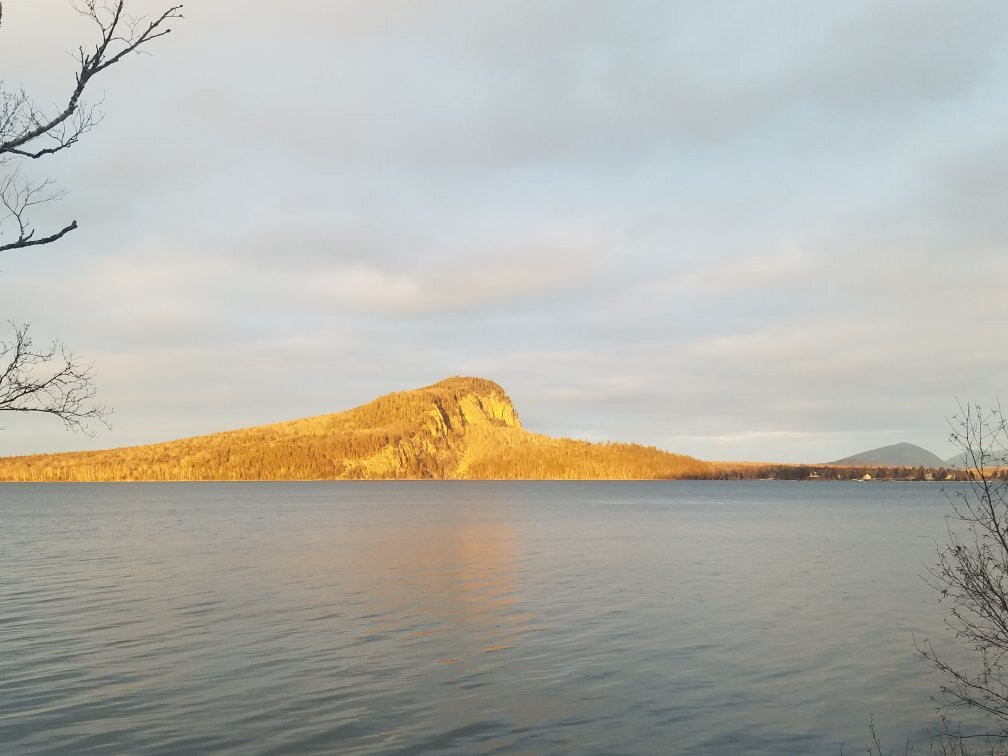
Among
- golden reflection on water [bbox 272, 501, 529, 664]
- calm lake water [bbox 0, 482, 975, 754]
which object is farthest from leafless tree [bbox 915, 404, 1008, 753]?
golden reflection on water [bbox 272, 501, 529, 664]

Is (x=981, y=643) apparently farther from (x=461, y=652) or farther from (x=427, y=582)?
(x=427, y=582)

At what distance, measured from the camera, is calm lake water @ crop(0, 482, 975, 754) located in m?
15.4

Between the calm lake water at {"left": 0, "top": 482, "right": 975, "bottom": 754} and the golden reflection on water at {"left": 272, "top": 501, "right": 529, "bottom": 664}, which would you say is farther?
the golden reflection on water at {"left": 272, "top": 501, "right": 529, "bottom": 664}

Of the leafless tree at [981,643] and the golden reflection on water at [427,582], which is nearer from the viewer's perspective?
the leafless tree at [981,643]

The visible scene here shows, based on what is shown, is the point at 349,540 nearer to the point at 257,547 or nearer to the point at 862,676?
the point at 257,547

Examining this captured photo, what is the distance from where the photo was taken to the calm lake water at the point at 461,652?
15.4 meters

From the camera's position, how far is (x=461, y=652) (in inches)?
874

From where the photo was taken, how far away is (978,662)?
71.6ft

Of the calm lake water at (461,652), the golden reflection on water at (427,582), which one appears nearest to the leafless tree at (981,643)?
the calm lake water at (461,652)

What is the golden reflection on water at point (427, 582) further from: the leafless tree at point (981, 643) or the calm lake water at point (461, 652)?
the leafless tree at point (981, 643)

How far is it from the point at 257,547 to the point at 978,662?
145 feet

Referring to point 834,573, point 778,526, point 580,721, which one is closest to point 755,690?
point 580,721

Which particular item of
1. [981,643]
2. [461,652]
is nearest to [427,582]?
[461,652]

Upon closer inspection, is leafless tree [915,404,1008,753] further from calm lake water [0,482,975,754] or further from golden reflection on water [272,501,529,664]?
golden reflection on water [272,501,529,664]
